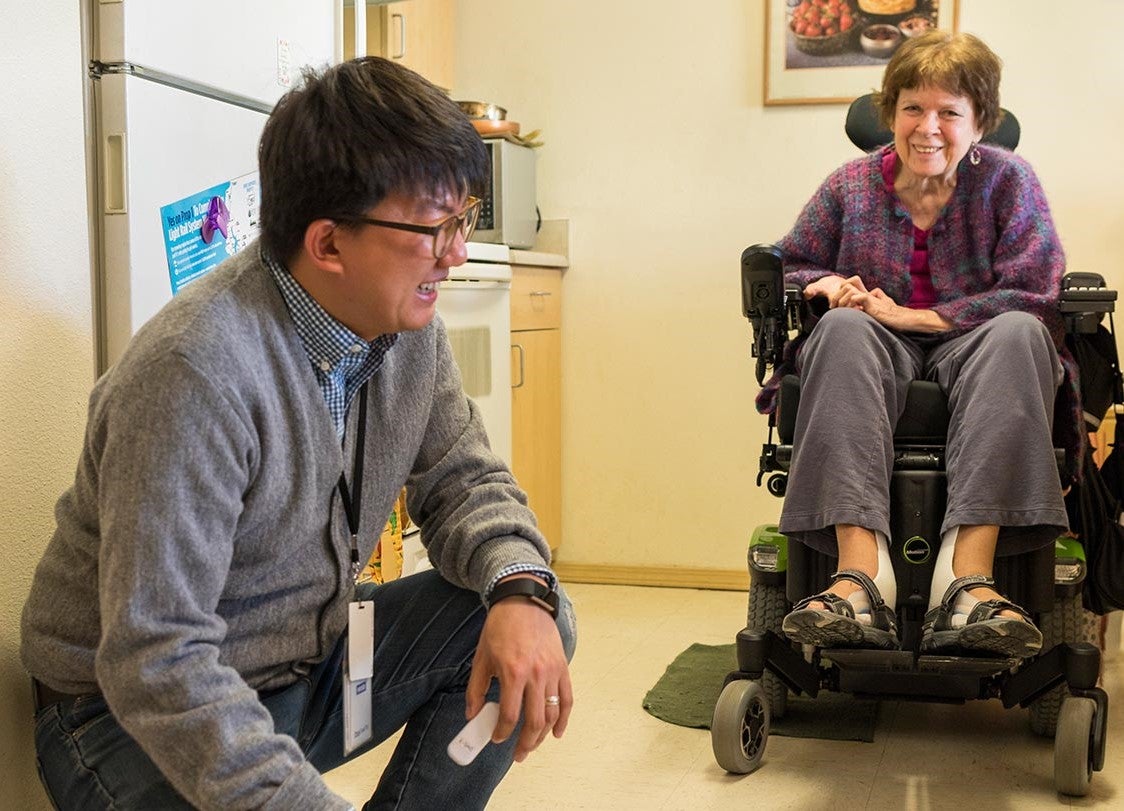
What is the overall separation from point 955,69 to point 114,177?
139cm

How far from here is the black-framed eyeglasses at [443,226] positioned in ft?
3.98

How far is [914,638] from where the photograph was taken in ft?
7.07

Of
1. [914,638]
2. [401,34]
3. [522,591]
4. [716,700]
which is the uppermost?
[401,34]

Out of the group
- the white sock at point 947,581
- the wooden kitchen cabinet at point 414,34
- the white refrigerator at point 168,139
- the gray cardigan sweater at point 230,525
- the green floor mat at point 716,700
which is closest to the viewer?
the gray cardigan sweater at point 230,525

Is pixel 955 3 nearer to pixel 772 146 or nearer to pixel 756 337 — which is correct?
pixel 772 146

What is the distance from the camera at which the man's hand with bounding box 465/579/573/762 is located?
1270mm

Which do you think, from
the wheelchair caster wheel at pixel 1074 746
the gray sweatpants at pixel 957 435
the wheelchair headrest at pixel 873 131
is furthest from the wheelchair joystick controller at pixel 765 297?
the wheelchair caster wheel at pixel 1074 746

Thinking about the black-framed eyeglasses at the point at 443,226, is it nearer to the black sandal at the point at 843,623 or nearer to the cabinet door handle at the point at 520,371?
the black sandal at the point at 843,623

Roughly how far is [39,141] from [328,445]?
18.6 inches

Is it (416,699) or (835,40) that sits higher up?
(835,40)

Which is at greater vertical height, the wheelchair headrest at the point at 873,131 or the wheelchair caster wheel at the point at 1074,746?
the wheelchair headrest at the point at 873,131

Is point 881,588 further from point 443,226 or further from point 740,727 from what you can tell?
point 443,226

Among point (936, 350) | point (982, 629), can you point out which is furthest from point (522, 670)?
point (936, 350)

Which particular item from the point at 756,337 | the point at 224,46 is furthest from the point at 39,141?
the point at 756,337
